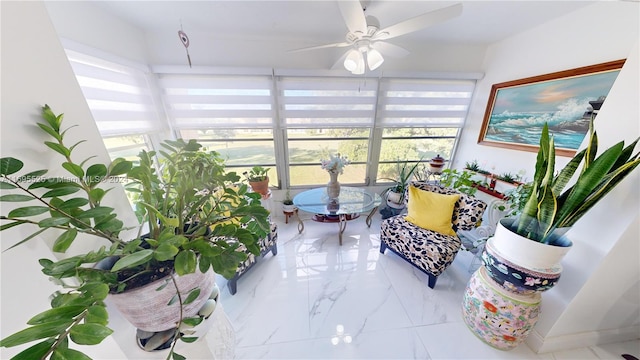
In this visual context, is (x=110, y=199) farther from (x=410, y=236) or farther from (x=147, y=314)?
(x=410, y=236)

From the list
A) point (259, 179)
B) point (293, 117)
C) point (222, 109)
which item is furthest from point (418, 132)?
point (222, 109)

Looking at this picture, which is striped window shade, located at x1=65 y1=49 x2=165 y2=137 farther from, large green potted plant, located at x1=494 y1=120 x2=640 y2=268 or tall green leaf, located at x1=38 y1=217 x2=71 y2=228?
large green potted plant, located at x1=494 y1=120 x2=640 y2=268

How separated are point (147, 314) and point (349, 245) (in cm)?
200

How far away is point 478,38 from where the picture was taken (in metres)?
2.26

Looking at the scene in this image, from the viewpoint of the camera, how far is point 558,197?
3.40 feet

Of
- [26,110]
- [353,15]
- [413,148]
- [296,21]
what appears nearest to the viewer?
[26,110]

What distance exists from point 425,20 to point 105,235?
1801mm

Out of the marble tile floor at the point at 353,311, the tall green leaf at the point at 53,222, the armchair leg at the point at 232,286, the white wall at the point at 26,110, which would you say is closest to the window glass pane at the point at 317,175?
the marble tile floor at the point at 353,311

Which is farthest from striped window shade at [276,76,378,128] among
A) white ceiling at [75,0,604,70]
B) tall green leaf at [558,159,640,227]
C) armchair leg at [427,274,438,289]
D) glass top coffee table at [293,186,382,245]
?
tall green leaf at [558,159,640,227]

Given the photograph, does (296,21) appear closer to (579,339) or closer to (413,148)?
(413,148)

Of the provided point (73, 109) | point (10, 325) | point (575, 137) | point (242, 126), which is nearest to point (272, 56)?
point (242, 126)

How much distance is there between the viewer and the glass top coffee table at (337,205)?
86.8 inches

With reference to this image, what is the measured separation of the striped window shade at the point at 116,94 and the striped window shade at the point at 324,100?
4.61 feet

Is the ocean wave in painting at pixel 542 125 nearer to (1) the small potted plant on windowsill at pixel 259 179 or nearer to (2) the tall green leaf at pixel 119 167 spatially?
(1) the small potted plant on windowsill at pixel 259 179
